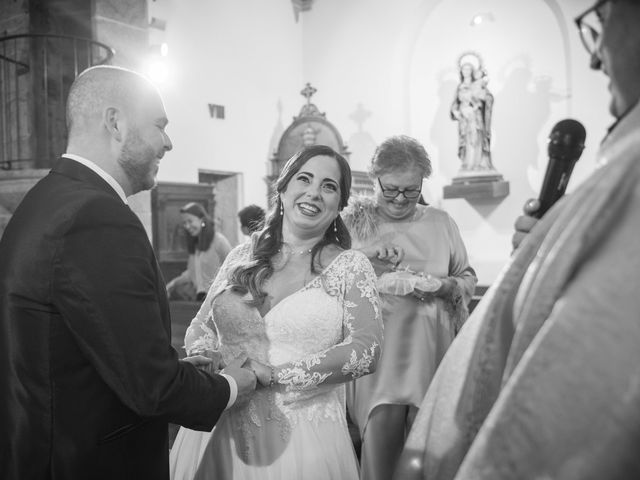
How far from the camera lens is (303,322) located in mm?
2004

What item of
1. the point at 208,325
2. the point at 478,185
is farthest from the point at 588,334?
the point at 478,185

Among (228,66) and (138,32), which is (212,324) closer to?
(138,32)

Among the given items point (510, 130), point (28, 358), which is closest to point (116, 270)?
point (28, 358)

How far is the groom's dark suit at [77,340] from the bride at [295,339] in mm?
470

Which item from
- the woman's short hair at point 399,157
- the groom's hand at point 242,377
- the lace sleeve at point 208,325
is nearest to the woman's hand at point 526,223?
the groom's hand at point 242,377

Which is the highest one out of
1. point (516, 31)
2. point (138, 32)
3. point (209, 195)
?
point (516, 31)

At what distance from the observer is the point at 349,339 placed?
1980 mm

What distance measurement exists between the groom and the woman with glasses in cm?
167

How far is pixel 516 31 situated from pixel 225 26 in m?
5.10

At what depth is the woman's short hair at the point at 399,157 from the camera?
3145 mm

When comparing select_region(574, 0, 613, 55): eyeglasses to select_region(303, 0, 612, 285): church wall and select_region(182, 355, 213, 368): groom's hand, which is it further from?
select_region(303, 0, 612, 285): church wall

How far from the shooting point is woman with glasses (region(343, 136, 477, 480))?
3045mm

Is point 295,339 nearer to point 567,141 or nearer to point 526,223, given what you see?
point 526,223

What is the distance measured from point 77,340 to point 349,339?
0.90 meters
